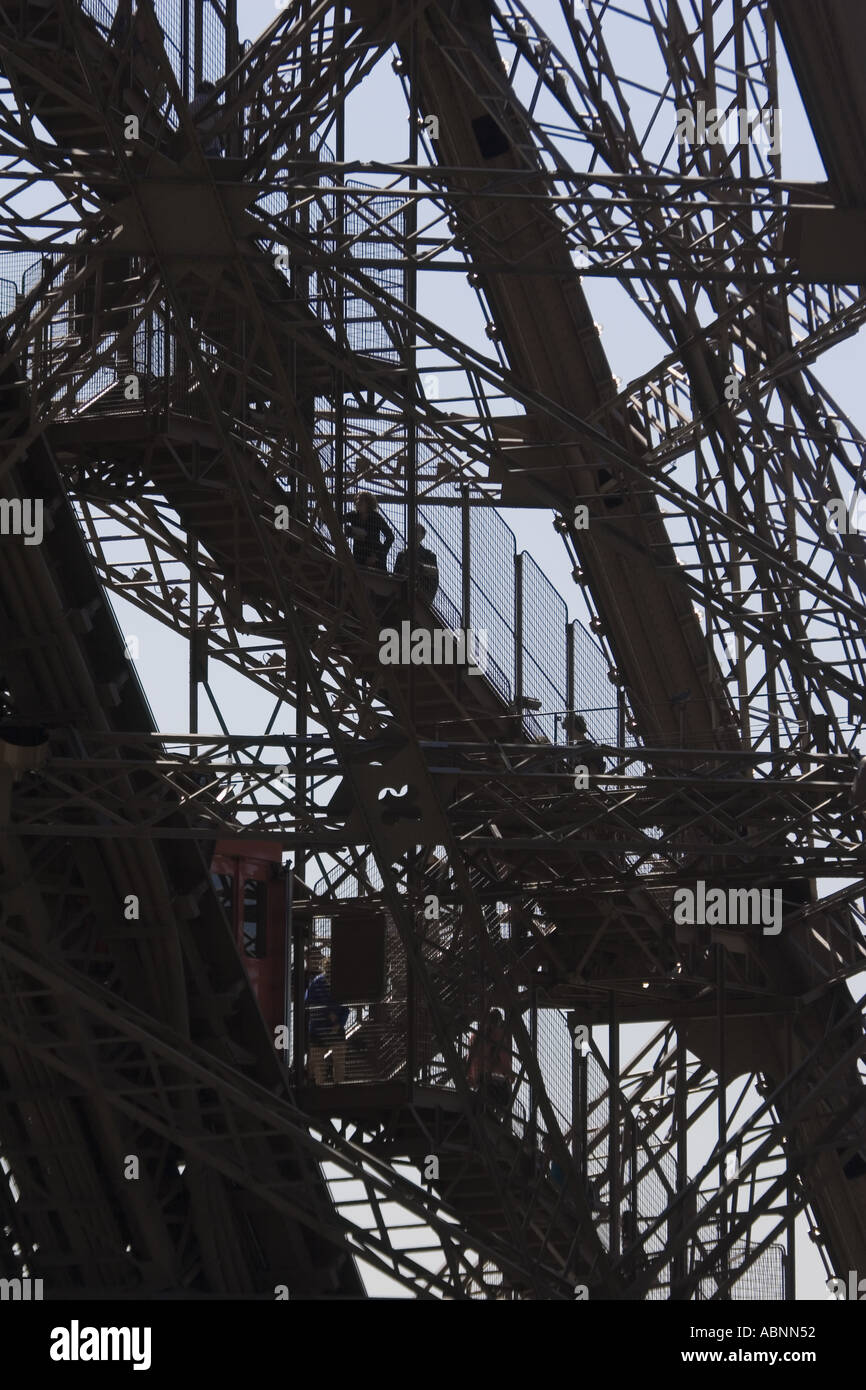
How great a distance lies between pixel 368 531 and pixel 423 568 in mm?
707

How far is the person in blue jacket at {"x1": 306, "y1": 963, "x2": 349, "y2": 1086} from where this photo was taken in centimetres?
2662

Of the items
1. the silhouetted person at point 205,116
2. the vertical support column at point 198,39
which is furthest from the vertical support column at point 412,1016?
the vertical support column at point 198,39

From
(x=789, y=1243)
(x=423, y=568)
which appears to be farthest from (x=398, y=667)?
(x=789, y=1243)

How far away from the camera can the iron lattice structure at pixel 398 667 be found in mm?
20516

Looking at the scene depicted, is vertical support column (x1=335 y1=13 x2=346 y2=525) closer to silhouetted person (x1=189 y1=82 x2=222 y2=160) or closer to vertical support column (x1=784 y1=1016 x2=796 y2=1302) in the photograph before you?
silhouetted person (x1=189 y1=82 x2=222 y2=160)

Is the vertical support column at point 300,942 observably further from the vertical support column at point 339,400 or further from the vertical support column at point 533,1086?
the vertical support column at point 533,1086

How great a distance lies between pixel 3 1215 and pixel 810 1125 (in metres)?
8.85

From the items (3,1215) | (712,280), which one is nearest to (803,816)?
(712,280)

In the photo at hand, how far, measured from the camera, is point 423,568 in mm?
25562

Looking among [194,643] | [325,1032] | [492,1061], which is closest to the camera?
[194,643]

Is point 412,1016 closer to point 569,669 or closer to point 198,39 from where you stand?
point 569,669

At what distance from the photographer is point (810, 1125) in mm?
28312

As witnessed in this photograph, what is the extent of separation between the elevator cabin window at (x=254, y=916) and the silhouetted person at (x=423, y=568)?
11.8 feet
